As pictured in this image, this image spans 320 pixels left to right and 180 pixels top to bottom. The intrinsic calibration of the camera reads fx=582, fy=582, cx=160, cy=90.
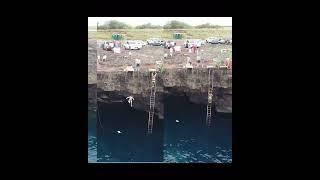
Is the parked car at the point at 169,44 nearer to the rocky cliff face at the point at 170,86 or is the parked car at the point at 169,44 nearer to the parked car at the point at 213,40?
the rocky cliff face at the point at 170,86

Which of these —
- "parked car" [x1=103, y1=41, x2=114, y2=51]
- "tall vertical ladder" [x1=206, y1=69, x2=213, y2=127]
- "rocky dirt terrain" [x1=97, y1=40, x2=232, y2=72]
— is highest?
"parked car" [x1=103, y1=41, x2=114, y2=51]

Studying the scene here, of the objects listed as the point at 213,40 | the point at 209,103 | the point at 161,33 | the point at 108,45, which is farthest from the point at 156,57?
the point at 209,103

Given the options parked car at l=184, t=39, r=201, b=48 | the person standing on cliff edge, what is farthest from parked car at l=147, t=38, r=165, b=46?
the person standing on cliff edge

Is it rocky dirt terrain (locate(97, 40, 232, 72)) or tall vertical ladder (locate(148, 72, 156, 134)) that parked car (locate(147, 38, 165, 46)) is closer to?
rocky dirt terrain (locate(97, 40, 232, 72))

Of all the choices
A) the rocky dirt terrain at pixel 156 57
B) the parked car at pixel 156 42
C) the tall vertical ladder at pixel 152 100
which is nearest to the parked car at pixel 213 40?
the rocky dirt terrain at pixel 156 57
